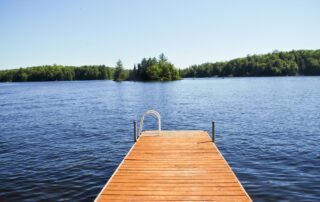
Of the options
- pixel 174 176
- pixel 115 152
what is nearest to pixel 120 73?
pixel 115 152

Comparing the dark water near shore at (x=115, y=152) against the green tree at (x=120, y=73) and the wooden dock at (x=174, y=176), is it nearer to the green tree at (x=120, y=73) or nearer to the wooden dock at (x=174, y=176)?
the wooden dock at (x=174, y=176)

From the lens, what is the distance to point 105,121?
3014 centimetres

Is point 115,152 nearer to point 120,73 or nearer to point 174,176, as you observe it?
point 174,176

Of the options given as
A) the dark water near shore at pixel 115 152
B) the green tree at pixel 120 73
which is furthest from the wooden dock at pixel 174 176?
the green tree at pixel 120 73

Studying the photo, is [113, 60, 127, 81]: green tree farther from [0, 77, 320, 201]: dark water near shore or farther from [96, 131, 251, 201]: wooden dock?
[96, 131, 251, 201]: wooden dock

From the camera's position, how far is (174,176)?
8961mm

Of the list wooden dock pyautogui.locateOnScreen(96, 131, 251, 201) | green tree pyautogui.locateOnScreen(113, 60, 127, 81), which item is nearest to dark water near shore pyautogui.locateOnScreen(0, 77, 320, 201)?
wooden dock pyautogui.locateOnScreen(96, 131, 251, 201)

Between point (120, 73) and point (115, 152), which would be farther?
point (120, 73)

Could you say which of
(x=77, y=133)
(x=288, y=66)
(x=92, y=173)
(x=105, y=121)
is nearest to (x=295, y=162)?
(x=92, y=173)

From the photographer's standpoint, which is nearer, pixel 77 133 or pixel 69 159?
pixel 69 159

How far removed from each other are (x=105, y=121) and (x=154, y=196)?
23.4 metres

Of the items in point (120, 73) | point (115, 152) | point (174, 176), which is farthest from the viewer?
point (120, 73)

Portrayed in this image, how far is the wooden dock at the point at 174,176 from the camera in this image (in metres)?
7.46

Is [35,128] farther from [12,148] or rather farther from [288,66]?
[288,66]
